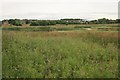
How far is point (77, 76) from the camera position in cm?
Result: 534

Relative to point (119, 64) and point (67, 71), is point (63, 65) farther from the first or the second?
point (119, 64)

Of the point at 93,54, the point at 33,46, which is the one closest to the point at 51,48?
the point at 33,46

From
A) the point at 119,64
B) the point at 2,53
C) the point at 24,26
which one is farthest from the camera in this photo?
the point at 24,26

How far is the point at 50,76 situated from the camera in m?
5.34

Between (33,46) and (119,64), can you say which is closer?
(119,64)

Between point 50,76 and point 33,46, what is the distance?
293 cm

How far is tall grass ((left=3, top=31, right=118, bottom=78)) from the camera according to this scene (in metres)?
5.45

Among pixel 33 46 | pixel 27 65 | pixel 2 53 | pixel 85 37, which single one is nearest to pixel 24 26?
pixel 85 37

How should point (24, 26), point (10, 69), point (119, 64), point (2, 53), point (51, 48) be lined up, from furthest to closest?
point (24, 26)
point (51, 48)
point (2, 53)
point (119, 64)
point (10, 69)

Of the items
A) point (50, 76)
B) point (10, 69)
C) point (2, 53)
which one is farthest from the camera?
point (2, 53)

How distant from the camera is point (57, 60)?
6.52m

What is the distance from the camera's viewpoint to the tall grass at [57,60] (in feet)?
17.9

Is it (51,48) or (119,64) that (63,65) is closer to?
(119,64)

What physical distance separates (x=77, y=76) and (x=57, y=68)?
0.67m
